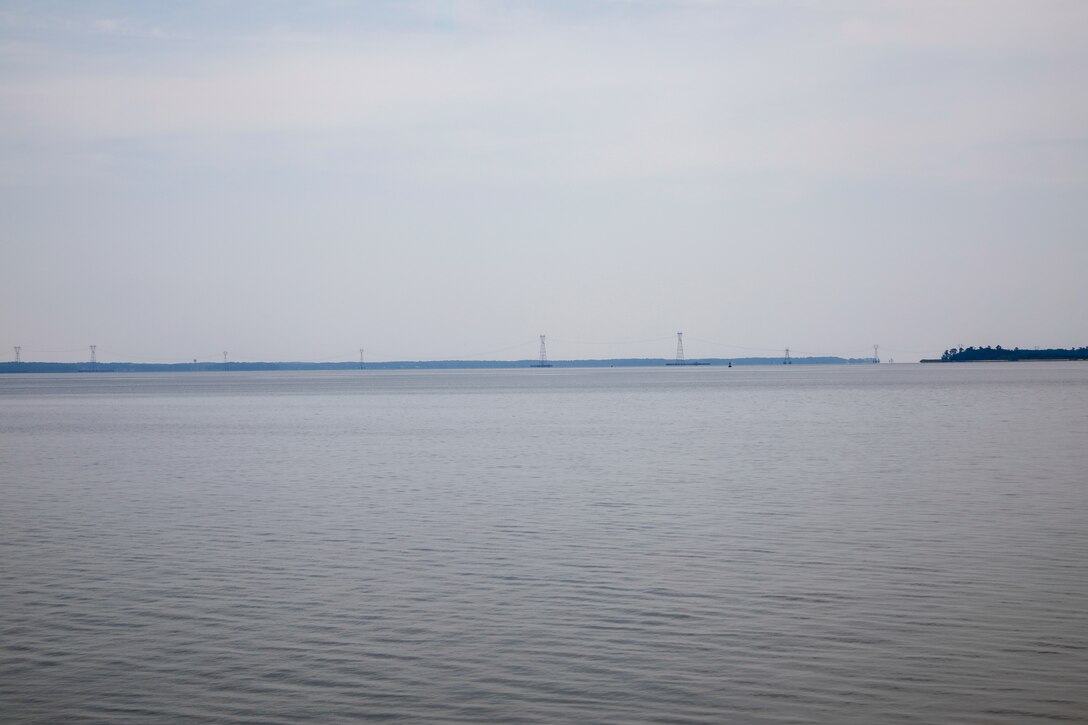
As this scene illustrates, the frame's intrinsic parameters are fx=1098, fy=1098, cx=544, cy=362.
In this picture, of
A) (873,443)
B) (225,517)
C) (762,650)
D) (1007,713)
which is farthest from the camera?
(873,443)

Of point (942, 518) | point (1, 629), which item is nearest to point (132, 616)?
point (1, 629)

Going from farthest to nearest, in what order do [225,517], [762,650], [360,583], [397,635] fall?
[225,517] → [360,583] → [397,635] → [762,650]

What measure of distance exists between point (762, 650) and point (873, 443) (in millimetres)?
29544

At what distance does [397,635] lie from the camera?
1253 cm

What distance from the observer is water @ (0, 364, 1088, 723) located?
10.3 meters

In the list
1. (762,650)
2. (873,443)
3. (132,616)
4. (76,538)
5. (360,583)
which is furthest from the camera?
(873,443)

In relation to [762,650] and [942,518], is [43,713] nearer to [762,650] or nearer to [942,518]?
[762,650]

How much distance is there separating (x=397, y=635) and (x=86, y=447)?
114 ft

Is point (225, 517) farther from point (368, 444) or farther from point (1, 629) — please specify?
point (368, 444)

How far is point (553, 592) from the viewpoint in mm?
14688

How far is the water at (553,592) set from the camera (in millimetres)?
10344

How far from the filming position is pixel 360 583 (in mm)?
15516

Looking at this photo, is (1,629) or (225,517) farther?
(225,517)

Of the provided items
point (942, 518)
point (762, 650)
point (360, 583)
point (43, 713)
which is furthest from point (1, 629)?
point (942, 518)
